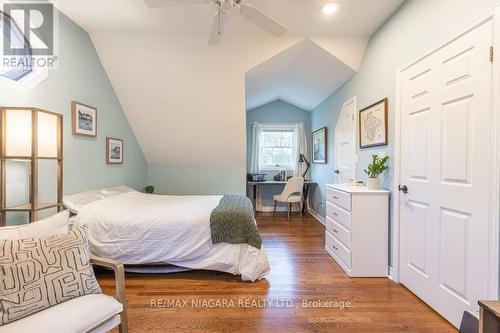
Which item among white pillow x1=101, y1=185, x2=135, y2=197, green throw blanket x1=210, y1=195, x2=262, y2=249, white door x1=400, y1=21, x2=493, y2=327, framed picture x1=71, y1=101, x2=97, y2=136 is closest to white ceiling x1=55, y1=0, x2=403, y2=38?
white door x1=400, y1=21, x2=493, y2=327

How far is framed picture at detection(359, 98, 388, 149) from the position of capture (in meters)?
2.53

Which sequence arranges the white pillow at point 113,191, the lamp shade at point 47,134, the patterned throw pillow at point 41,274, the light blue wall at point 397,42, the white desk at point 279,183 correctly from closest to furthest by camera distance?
the patterned throw pillow at point 41,274, the light blue wall at point 397,42, the lamp shade at point 47,134, the white pillow at point 113,191, the white desk at point 279,183

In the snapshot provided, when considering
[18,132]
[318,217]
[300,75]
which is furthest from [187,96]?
[318,217]

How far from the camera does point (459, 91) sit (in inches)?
64.0

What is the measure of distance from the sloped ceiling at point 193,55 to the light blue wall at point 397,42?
0.16 m

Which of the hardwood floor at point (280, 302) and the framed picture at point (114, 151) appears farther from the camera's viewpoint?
the framed picture at point (114, 151)

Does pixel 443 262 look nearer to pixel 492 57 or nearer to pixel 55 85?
pixel 492 57

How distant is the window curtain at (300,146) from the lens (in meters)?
5.67

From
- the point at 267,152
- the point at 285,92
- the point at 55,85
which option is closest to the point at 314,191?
the point at 267,152

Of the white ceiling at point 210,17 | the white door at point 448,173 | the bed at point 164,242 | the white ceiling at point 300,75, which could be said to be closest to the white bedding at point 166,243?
the bed at point 164,242

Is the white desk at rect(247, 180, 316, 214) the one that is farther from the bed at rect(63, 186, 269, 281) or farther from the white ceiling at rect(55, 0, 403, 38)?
the white ceiling at rect(55, 0, 403, 38)

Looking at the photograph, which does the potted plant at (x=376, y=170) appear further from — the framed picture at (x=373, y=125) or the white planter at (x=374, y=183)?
the framed picture at (x=373, y=125)

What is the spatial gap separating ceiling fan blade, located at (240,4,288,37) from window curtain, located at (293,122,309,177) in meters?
3.79

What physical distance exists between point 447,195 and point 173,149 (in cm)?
374
